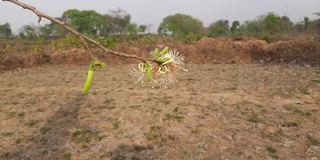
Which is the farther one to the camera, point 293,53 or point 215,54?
point 215,54

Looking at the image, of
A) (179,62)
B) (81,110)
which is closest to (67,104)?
(81,110)

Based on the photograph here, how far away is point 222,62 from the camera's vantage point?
8.93 meters

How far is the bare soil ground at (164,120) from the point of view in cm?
326

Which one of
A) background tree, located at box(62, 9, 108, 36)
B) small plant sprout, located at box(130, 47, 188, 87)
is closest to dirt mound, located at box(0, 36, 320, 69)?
small plant sprout, located at box(130, 47, 188, 87)

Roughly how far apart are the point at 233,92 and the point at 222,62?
3.82 meters

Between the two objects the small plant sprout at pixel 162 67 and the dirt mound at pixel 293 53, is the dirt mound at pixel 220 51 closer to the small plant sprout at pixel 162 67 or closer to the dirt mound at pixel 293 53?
the dirt mound at pixel 293 53

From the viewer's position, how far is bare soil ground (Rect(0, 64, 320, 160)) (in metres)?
3.26

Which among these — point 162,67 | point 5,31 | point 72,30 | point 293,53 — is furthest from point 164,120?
point 5,31

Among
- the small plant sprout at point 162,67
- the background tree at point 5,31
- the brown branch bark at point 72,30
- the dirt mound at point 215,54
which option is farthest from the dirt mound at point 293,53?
the background tree at point 5,31

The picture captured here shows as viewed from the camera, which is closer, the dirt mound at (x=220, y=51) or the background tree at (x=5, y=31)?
the dirt mound at (x=220, y=51)

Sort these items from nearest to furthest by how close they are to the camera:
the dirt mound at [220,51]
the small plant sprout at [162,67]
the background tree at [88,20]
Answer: the small plant sprout at [162,67]
the dirt mound at [220,51]
the background tree at [88,20]

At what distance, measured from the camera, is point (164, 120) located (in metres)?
3.96

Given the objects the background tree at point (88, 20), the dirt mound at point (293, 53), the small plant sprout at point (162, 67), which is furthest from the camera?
the background tree at point (88, 20)

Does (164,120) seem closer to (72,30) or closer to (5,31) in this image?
(72,30)
